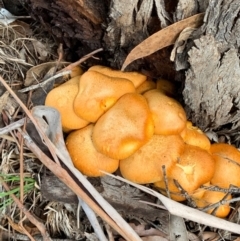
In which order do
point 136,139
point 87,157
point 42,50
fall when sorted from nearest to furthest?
point 136,139 → point 87,157 → point 42,50

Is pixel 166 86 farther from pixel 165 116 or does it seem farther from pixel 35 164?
pixel 35 164

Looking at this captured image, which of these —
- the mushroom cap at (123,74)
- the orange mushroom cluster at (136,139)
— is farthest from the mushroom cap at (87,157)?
the mushroom cap at (123,74)

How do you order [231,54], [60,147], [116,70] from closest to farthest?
1. [231,54]
2. [60,147]
3. [116,70]

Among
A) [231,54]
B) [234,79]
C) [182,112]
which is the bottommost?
[182,112]

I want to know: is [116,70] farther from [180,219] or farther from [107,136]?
[180,219]

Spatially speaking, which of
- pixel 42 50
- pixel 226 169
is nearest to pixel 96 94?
pixel 42 50

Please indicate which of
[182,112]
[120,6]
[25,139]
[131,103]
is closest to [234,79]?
[182,112]
